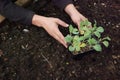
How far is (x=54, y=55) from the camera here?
7.11ft

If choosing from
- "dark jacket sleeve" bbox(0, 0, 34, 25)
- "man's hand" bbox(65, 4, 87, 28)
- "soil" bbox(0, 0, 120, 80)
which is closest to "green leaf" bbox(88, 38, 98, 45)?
"soil" bbox(0, 0, 120, 80)

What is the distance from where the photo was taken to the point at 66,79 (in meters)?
2.03

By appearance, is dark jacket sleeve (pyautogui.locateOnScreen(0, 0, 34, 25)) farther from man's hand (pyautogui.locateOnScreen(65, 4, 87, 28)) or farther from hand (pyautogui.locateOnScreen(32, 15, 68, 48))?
man's hand (pyautogui.locateOnScreen(65, 4, 87, 28))

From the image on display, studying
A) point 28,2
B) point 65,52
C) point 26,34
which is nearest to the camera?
point 65,52

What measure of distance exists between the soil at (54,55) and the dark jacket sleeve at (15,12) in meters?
0.21

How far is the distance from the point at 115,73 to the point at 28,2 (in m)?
0.95

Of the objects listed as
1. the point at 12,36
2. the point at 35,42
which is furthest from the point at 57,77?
the point at 12,36

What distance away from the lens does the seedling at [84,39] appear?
74.2 inches

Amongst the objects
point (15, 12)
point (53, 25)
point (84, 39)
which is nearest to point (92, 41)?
point (84, 39)

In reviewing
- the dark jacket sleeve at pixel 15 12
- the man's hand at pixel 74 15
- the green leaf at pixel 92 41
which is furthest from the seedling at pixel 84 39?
the dark jacket sleeve at pixel 15 12

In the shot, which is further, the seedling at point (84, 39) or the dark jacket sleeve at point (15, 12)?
the dark jacket sleeve at point (15, 12)

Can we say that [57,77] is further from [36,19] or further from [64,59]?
[36,19]

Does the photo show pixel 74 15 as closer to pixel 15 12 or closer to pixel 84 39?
pixel 84 39

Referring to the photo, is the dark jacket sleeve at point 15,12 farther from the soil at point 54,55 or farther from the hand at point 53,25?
the soil at point 54,55
